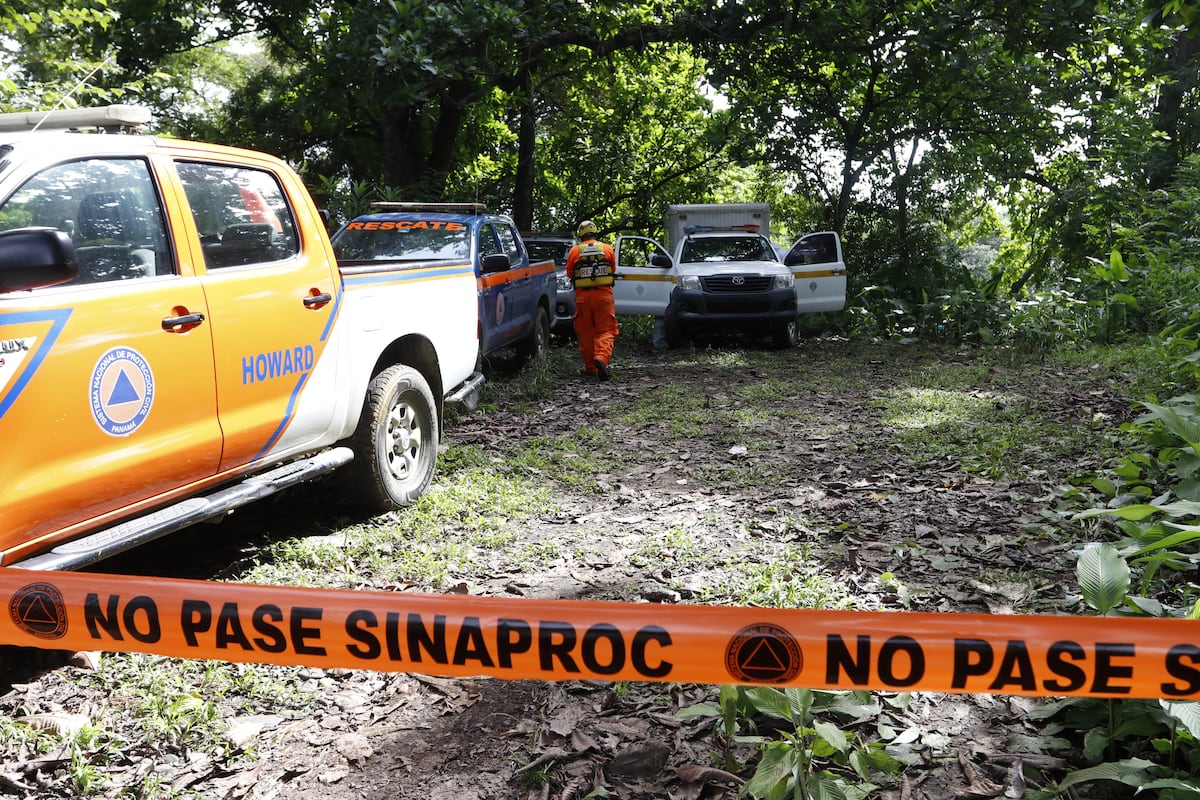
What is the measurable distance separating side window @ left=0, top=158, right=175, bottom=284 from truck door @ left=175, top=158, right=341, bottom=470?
225mm

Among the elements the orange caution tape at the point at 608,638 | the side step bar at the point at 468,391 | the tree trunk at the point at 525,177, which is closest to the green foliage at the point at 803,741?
the orange caution tape at the point at 608,638

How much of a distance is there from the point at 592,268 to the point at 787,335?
3.83 m

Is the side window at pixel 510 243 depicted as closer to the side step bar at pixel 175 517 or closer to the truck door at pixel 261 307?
the truck door at pixel 261 307

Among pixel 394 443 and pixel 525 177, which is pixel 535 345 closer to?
pixel 394 443

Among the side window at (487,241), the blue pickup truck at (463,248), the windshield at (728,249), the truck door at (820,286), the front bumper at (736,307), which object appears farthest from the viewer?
the windshield at (728,249)

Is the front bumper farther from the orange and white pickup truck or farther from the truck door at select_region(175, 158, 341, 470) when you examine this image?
the truck door at select_region(175, 158, 341, 470)

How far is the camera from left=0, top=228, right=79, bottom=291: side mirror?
2.79 meters

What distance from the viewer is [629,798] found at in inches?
108

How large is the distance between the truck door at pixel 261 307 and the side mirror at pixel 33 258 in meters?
0.96

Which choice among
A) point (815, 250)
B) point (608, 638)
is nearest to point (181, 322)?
point (608, 638)

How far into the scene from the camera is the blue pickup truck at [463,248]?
29.5ft

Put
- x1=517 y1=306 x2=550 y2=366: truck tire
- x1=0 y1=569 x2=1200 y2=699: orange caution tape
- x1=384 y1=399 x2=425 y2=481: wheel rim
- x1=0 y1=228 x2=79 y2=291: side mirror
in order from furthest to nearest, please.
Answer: x1=517 y1=306 x2=550 y2=366: truck tire, x1=384 y1=399 x2=425 y2=481: wheel rim, x1=0 y1=228 x2=79 y2=291: side mirror, x1=0 y1=569 x2=1200 y2=699: orange caution tape

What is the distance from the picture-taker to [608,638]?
77.9 inches

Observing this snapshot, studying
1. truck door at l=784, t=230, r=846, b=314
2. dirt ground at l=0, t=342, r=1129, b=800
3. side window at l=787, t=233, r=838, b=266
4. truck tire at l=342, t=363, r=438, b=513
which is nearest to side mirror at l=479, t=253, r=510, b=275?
dirt ground at l=0, t=342, r=1129, b=800
